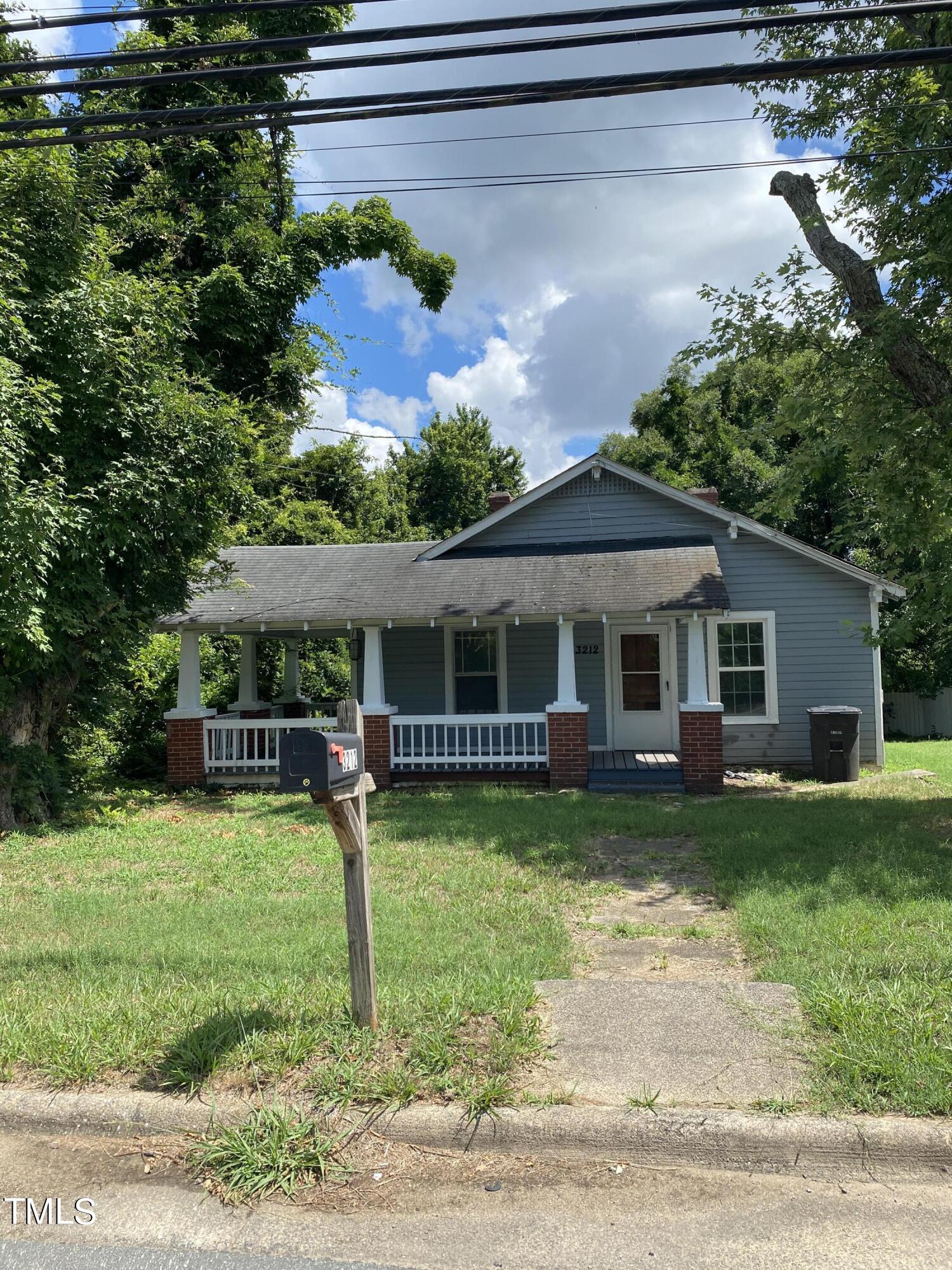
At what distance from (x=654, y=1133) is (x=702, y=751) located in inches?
341

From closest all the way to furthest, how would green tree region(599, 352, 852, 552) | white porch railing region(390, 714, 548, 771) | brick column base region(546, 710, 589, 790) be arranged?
brick column base region(546, 710, 589, 790)
white porch railing region(390, 714, 548, 771)
green tree region(599, 352, 852, 552)

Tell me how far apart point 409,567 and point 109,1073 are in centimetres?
1104

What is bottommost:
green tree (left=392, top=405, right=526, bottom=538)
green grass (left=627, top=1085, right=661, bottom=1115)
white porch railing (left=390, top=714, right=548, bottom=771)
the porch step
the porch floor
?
green grass (left=627, top=1085, right=661, bottom=1115)

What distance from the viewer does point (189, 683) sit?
13203 millimetres

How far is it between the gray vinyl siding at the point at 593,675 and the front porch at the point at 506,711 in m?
0.02

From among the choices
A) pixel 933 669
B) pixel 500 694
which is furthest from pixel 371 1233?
pixel 933 669

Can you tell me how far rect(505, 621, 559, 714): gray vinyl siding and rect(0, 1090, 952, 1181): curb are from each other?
11.1 m

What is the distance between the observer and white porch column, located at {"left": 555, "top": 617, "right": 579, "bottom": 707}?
12.0m

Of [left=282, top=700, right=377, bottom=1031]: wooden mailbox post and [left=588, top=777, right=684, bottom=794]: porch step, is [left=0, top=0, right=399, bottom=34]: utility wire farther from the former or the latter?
[left=588, top=777, right=684, bottom=794]: porch step

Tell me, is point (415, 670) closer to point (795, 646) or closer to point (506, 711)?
point (506, 711)

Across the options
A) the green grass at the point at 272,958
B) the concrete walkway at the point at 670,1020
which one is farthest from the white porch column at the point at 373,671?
the concrete walkway at the point at 670,1020

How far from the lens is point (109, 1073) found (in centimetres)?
372

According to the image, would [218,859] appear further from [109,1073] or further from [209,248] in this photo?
[209,248]

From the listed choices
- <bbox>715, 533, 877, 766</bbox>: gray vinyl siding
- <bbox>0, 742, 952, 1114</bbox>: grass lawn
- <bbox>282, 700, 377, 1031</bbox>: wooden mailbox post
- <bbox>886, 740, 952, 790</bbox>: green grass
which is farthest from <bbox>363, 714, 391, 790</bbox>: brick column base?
<bbox>282, 700, 377, 1031</bbox>: wooden mailbox post
